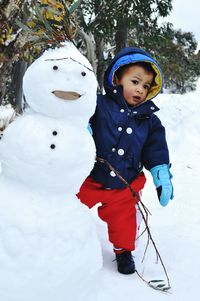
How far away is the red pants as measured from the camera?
2088 mm

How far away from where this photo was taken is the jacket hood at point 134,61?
2.06m

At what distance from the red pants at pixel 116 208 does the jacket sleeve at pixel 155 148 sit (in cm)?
18

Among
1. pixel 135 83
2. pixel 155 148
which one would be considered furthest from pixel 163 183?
pixel 135 83

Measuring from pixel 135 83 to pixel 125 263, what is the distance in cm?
101

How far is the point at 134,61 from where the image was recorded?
6.79ft

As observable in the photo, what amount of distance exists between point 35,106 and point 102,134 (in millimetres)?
867

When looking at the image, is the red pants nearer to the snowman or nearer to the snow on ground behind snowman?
the snow on ground behind snowman

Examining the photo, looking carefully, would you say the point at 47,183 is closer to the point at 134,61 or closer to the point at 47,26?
the point at 47,26

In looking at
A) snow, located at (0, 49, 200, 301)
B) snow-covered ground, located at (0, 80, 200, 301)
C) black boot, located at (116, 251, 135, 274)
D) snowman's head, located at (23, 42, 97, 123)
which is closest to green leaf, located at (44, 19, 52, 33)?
snowman's head, located at (23, 42, 97, 123)

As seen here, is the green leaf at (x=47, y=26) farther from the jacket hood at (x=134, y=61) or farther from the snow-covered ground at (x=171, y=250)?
the snow-covered ground at (x=171, y=250)

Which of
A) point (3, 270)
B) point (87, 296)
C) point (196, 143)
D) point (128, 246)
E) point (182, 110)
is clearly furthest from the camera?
point (182, 110)

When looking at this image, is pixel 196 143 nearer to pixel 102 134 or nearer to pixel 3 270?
pixel 102 134

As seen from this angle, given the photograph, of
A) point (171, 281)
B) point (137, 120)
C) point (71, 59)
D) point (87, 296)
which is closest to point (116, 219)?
point (171, 281)

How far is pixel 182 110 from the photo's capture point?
24.0ft
